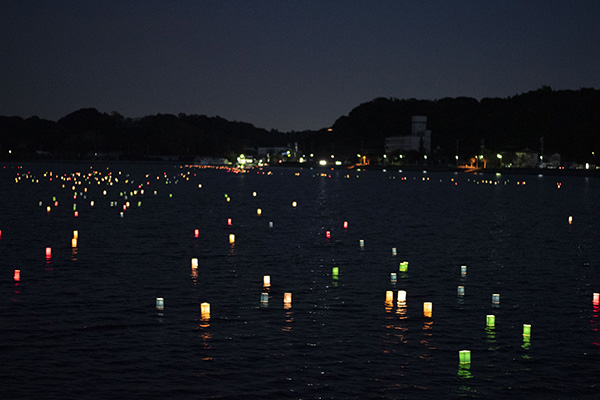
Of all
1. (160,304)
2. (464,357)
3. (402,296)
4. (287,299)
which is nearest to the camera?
(464,357)

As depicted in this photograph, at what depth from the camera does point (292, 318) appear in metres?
22.4

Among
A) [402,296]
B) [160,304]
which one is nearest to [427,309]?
[402,296]

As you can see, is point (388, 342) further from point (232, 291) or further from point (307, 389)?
point (232, 291)

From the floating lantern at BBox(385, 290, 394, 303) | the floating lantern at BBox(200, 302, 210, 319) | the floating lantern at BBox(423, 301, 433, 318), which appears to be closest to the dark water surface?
the floating lantern at BBox(423, 301, 433, 318)

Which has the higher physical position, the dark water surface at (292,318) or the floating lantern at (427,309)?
the floating lantern at (427,309)

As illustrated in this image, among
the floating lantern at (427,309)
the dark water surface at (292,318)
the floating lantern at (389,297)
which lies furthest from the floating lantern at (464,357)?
the floating lantern at (389,297)

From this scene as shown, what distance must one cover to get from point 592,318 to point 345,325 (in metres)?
6.97

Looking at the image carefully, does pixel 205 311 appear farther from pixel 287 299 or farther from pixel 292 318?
pixel 287 299

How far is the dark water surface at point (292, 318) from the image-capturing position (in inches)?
653

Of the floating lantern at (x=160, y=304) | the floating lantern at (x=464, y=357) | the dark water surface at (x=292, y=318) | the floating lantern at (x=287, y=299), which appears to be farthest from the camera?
the floating lantern at (x=287, y=299)

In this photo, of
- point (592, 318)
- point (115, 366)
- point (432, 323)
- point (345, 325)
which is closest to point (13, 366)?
point (115, 366)

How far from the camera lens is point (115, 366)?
17422 mm

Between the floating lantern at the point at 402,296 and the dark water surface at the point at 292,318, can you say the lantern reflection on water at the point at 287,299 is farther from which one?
the floating lantern at the point at 402,296

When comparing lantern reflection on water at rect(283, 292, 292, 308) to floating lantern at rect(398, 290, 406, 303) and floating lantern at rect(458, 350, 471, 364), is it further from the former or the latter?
floating lantern at rect(458, 350, 471, 364)
